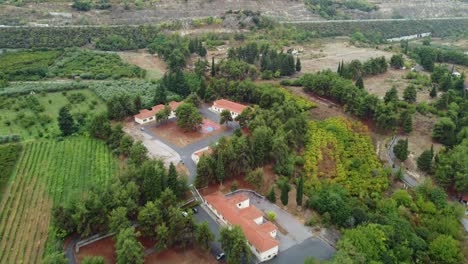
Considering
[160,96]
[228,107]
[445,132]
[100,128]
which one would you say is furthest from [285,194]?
[160,96]

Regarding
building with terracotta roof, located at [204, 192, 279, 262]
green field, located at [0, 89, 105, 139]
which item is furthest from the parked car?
green field, located at [0, 89, 105, 139]

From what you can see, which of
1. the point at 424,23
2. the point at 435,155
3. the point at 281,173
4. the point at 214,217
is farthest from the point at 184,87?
the point at 424,23

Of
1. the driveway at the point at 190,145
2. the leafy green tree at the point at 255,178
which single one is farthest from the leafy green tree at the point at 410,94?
the leafy green tree at the point at 255,178

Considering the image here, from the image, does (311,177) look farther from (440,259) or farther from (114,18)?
(114,18)

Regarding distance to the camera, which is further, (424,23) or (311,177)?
(424,23)

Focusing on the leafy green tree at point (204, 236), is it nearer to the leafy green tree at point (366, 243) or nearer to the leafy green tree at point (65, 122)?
the leafy green tree at point (366, 243)

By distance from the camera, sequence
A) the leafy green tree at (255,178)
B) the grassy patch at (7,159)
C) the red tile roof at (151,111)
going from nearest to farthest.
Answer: the leafy green tree at (255,178) → the grassy patch at (7,159) → the red tile roof at (151,111)
